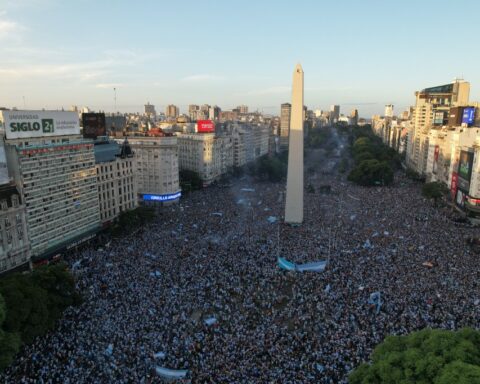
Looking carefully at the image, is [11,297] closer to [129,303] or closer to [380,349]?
[129,303]

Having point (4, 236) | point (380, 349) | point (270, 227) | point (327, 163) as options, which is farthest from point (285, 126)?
point (380, 349)

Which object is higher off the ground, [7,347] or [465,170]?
[465,170]

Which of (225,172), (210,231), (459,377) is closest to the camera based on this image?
(459,377)

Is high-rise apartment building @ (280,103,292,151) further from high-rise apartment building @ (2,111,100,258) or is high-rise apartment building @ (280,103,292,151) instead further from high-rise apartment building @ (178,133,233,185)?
high-rise apartment building @ (2,111,100,258)

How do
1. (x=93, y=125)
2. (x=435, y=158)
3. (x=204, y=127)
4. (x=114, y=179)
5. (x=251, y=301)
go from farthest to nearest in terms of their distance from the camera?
(x=204, y=127), (x=435, y=158), (x=93, y=125), (x=114, y=179), (x=251, y=301)

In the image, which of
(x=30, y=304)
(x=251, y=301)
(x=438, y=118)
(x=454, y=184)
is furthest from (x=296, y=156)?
(x=438, y=118)

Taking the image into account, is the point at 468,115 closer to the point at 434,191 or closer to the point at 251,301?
the point at 434,191
